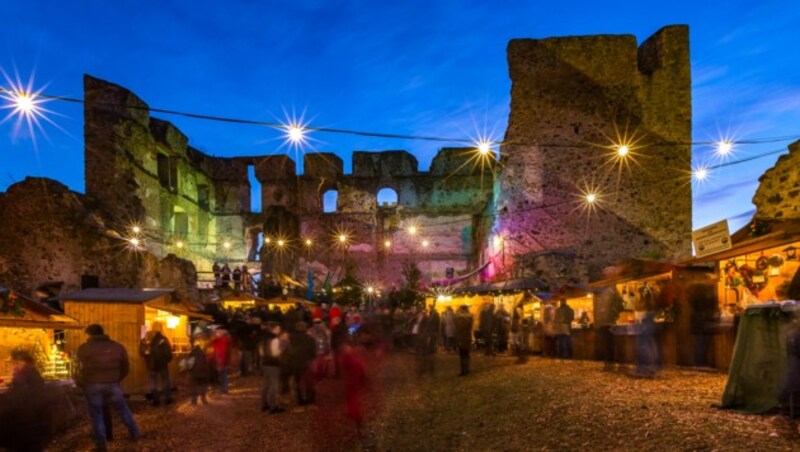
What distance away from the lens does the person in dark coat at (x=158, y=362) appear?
354 inches

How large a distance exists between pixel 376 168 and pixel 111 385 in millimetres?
32040

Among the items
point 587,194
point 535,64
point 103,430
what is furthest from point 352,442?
point 535,64

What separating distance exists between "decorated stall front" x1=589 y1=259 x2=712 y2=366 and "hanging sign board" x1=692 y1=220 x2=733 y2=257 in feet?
3.19

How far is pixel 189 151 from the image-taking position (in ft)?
120

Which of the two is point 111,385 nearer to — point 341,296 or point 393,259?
point 341,296

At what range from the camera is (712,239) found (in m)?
8.78

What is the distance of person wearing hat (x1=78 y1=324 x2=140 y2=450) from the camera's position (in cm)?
594

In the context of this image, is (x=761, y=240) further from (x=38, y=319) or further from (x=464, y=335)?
(x=38, y=319)

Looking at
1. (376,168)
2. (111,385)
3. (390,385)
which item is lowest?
(390,385)

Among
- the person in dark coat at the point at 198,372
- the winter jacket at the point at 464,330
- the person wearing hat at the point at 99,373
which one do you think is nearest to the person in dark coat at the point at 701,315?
the winter jacket at the point at 464,330

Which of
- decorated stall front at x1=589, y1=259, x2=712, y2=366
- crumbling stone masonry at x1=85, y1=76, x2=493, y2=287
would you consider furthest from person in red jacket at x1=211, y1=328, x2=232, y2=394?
crumbling stone masonry at x1=85, y1=76, x2=493, y2=287

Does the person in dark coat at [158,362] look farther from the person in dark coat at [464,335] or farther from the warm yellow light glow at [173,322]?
the person in dark coat at [464,335]

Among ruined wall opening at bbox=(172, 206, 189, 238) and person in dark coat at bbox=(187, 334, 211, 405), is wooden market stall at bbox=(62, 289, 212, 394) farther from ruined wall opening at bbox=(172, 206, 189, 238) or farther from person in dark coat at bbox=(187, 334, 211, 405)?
ruined wall opening at bbox=(172, 206, 189, 238)

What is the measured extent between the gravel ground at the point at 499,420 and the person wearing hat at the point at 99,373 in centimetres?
52
